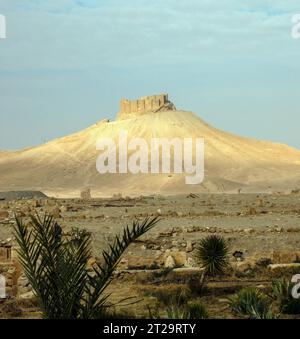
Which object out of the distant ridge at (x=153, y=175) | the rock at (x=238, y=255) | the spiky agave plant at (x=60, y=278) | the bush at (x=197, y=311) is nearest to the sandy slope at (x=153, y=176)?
the distant ridge at (x=153, y=175)

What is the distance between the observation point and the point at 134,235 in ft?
25.9

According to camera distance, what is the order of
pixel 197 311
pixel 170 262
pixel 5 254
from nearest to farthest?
pixel 197 311, pixel 170 262, pixel 5 254

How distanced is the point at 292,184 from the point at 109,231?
75.3m

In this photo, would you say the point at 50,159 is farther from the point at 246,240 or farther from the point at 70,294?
the point at 70,294

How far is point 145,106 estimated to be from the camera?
150 m

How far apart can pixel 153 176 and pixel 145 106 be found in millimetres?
42339

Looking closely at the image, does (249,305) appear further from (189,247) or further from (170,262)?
(189,247)

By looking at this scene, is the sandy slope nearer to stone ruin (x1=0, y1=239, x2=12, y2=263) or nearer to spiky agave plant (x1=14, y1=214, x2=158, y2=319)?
stone ruin (x1=0, y1=239, x2=12, y2=263)

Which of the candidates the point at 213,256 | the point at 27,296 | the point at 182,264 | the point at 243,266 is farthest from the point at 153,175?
the point at 27,296

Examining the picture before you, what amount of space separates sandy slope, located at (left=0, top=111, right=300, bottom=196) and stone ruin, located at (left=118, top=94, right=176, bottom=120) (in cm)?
351

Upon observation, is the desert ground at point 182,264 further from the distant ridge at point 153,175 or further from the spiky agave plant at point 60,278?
the distant ridge at point 153,175

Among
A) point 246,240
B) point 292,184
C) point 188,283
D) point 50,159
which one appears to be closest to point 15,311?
point 188,283

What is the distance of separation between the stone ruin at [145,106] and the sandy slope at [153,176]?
3511mm
